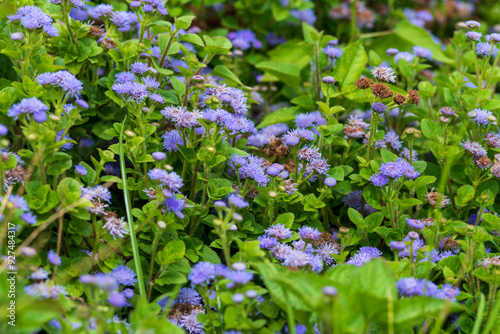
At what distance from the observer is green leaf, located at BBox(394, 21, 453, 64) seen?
390cm

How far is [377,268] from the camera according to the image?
69.2 inches

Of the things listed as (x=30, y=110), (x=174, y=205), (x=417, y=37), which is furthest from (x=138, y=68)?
(x=417, y=37)

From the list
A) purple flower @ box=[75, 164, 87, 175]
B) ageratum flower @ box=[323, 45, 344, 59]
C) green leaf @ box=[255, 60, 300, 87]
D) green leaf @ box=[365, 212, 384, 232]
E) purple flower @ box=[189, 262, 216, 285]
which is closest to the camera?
purple flower @ box=[189, 262, 216, 285]

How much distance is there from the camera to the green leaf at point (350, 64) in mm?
3172

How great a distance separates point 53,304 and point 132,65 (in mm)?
1302

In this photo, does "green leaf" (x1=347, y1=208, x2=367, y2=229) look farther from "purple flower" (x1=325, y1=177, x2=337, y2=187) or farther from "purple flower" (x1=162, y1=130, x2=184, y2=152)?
"purple flower" (x1=162, y1=130, x2=184, y2=152)

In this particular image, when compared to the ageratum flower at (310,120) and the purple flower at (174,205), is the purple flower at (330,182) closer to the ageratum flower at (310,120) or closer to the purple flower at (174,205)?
the ageratum flower at (310,120)

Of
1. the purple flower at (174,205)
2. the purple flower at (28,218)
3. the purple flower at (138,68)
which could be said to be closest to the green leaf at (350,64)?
the purple flower at (138,68)

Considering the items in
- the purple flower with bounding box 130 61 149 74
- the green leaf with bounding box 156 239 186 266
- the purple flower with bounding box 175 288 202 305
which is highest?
the purple flower with bounding box 130 61 149 74

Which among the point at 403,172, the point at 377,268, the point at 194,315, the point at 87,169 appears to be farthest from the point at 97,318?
the point at 403,172

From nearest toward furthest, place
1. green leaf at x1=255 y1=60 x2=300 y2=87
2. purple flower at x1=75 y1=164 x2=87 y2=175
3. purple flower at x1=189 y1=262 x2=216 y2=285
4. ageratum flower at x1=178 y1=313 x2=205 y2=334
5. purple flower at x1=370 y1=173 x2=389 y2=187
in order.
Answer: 1. purple flower at x1=189 y1=262 x2=216 y2=285
2. ageratum flower at x1=178 y1=313 x2=205 y2=334
3. purple flower at x1=75 y1=164 x2=87 y2=175
4. purple flower at x1=370 y1=173 x2=389 y2=187
5. green leaf at x1=255 y1=60 x2=300 y2=87

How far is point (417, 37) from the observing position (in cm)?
399

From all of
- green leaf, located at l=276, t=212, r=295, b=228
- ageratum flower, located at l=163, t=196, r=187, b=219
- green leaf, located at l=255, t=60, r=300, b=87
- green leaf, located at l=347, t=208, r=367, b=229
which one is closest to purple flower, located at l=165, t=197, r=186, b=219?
ageratum flower, located at l=163, t=196, r=187, b=219

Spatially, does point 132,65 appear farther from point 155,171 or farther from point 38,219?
point 38,219
